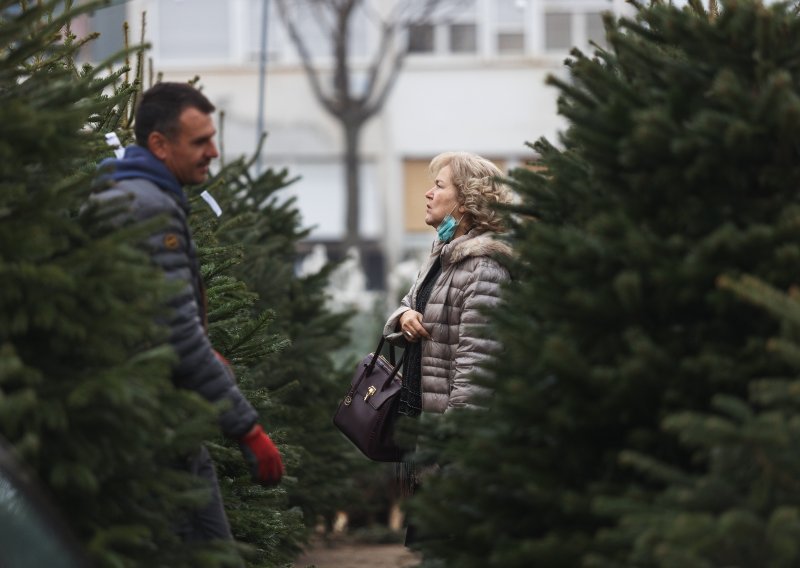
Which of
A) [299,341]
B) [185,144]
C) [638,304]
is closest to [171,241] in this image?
[185,144]

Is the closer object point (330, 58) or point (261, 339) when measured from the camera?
point (261, 339)

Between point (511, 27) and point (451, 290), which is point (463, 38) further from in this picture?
point (451, 290)

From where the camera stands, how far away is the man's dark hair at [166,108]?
4.79 m

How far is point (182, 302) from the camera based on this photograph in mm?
4484

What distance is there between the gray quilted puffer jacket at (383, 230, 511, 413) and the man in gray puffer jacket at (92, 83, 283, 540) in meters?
1.57

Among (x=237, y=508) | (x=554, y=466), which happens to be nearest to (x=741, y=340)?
(x=554, y=466)

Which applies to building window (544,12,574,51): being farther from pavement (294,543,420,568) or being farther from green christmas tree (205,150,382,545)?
green christmas tree (205,150,382,545)

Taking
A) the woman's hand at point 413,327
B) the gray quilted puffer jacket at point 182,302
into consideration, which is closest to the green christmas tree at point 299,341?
the woman's hand at point 413,327

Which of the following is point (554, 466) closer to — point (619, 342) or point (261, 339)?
point (619, 342)

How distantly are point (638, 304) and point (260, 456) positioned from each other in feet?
4.30

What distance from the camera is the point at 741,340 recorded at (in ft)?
12.9

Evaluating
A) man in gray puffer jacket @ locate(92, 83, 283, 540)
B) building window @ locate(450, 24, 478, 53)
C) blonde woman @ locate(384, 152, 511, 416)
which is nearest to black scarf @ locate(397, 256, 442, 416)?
blonde woman @ locate(384, 152, 511, 416)

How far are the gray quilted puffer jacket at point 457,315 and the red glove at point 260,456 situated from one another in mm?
1532

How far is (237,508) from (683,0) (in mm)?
3231
